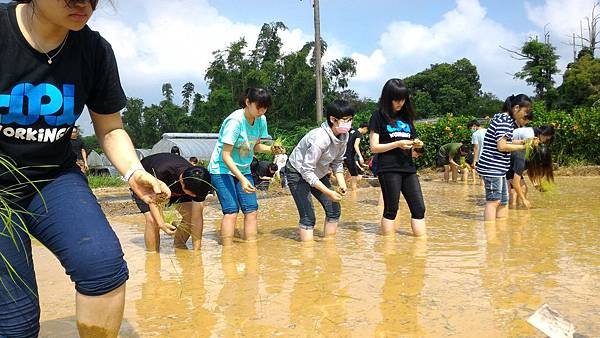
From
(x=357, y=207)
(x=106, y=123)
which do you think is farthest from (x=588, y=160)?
Result: (x=106, y=123)

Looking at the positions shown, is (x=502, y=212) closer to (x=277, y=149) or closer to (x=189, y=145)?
(x=277, y=149)

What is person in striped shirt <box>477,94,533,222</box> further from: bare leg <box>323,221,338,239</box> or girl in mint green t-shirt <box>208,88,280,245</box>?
girl in mint green t-shirt <box>208,88,280,245</box>

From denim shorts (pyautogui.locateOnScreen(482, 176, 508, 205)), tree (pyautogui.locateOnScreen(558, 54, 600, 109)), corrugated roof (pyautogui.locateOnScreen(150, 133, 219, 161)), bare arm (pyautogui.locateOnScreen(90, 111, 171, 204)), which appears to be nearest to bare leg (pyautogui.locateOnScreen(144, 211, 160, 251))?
bare arm (pyautogui.locateOnScreen(90, 111, 171, 204))

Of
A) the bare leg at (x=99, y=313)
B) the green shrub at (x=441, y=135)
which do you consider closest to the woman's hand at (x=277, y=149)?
the bare leg at (x=99, y=313)

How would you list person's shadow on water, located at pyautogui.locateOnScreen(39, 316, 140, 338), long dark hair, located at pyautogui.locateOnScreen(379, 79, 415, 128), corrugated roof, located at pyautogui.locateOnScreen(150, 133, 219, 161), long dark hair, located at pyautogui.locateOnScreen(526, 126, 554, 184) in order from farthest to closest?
corrugated roof, located at pyautogui.locateOnScreen(150, 133, 219, 161) → long dark hair, located at pyautogui.locateOnScreen(526, 126, 554, 184) → long dark hair, located at pyautogui.locateOnScreen(379, 79, 415, 128) → person's shadow on water, located at pyautogui.locateOnScreen(39, 316, 140, 338)

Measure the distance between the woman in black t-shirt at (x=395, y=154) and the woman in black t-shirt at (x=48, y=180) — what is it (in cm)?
385

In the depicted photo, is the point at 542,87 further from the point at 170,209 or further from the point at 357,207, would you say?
the point at 170,209

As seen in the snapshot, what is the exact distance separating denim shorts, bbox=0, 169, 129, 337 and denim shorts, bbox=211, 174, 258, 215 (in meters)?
3.57

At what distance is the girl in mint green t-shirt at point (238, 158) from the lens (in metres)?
5.58

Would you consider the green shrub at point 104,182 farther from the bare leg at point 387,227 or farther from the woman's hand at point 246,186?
the bare leg at point 387,227

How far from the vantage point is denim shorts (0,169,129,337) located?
6.58 feet

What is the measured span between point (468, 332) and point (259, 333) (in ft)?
3.77

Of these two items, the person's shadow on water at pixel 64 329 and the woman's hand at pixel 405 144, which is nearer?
the person's shadow on water at pixel 64 329

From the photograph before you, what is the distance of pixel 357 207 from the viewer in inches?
358
